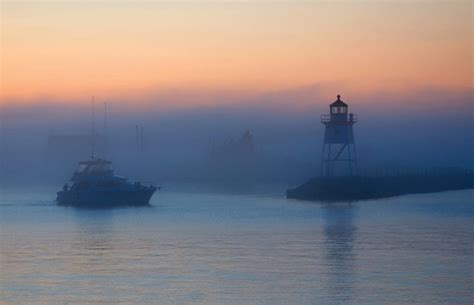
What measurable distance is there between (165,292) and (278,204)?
4325 centimetres

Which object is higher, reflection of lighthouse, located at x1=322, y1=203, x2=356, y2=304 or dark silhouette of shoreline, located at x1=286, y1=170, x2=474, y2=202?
dark silhouette of shoreline, located at x1=286, y1=170, x2=474, y2=202

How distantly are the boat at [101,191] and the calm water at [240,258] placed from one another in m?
5.79

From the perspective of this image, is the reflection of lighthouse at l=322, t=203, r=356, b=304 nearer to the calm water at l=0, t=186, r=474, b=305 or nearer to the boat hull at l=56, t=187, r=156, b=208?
the calm water at l=0, t=186, r=474, b=305

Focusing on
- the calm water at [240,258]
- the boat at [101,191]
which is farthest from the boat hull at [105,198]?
the calm water at [240,258]

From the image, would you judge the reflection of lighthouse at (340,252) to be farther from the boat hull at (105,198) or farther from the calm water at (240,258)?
the boat hull at (105,198)

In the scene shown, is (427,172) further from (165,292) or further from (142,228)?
(165,292)

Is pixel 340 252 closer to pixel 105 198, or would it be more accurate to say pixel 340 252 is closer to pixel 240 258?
pixel 240 258

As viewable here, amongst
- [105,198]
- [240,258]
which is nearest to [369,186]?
[105,198]

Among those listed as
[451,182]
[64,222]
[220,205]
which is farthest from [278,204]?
[451,182]

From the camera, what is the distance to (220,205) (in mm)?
73125

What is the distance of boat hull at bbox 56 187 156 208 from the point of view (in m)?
66.9

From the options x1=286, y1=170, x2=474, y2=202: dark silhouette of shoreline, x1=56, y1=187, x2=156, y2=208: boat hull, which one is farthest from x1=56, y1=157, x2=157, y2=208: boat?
x1=286, y1=170, x2=474, y2=202: dark silhouette of shoreline

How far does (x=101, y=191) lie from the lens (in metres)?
66.8

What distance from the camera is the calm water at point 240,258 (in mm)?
27703
